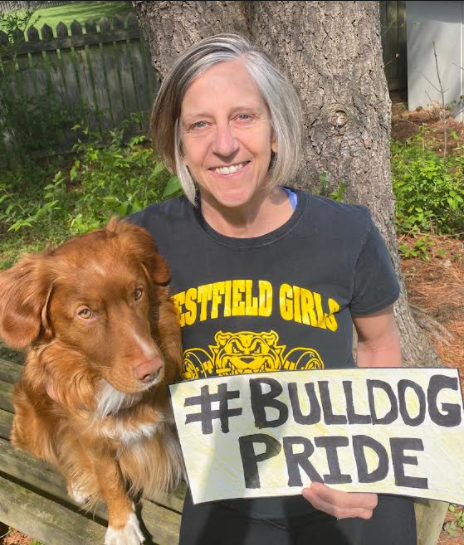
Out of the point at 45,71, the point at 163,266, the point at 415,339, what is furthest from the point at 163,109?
the point at 45,71

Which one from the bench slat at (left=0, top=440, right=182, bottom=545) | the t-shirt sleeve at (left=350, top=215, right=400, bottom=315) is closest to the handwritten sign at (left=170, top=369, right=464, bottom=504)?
the t-shirt sleeve at (left=350, top=215, right=400, bottom=315)

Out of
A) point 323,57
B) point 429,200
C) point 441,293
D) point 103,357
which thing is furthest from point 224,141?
point 429,200

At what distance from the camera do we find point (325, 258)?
6.68 ft

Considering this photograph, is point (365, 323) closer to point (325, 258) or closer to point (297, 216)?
point (325, 258)

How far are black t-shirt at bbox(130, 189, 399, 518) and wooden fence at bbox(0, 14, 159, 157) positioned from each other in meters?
7.24

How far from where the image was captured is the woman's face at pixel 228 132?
1935 millimetres

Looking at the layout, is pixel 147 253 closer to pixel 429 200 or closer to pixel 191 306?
pixel 191 306

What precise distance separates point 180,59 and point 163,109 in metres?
0.22

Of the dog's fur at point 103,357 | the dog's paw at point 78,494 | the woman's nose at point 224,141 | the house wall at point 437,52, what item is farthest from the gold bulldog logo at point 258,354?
the house wall at point 437,52

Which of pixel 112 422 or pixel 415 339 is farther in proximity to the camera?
pixel 415 339

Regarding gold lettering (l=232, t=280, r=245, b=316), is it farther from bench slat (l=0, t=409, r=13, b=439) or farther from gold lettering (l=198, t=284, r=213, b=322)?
bench slat (l=0, t=409, r=13, b=439)

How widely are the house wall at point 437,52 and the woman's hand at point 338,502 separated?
718 centimetres

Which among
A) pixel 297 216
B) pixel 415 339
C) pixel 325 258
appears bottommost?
pixel 415 339

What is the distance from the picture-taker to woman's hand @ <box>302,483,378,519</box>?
1877mm
